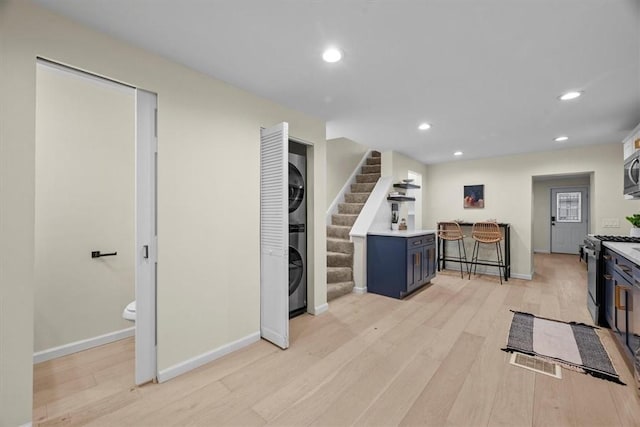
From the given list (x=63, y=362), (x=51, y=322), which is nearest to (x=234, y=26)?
(x=51, y=322)

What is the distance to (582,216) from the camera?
7.64m

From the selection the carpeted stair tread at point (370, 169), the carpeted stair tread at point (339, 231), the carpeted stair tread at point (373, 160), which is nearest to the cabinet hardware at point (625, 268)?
the carpeted stair tread at point (339, 231)

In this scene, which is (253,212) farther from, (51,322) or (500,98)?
(500,98)

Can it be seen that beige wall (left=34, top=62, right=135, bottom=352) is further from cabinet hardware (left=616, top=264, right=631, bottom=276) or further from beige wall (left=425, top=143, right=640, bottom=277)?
beige wall (left=425, top=143, right=640, bottom=277)

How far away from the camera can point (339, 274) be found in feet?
13.5

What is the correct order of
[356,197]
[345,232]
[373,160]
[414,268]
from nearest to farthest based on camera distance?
1. [414,268]
2. [345,232]
3. [356,197]
4. [373,160]

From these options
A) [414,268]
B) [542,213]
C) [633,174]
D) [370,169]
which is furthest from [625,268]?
[542,213]

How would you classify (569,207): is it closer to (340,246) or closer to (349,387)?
(340,246)

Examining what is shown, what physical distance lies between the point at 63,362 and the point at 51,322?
0.34 metres

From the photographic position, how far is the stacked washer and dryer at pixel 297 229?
308 cm

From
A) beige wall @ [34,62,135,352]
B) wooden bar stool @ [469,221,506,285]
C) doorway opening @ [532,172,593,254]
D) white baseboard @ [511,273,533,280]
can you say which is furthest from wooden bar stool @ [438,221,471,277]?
beige wall @ [34,62,135,352]

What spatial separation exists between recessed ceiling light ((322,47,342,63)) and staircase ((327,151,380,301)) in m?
2.80

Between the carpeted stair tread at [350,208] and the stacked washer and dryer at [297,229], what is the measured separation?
6.73 ft

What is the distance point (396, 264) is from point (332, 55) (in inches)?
112
